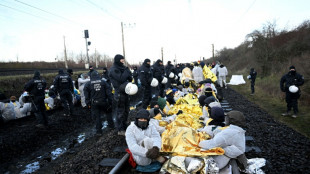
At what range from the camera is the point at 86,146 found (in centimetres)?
542

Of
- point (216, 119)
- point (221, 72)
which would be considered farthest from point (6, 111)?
point (221, 72)

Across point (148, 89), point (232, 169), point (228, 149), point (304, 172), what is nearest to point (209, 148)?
point (228, 149)

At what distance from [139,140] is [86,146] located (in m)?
2.48

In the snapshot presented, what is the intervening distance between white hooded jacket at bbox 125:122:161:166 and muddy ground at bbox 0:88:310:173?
701mm

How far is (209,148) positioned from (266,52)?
21.1 meters

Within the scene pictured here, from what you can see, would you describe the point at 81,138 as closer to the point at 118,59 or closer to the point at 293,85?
the point at 118,59

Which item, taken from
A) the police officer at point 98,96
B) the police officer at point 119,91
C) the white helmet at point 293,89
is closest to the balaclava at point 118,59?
the police officer at point 119,91

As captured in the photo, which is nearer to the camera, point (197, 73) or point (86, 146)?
point (86, 146)

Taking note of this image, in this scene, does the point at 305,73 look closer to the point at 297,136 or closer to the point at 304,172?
the point at 297,136

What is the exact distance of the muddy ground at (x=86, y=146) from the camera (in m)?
3.87

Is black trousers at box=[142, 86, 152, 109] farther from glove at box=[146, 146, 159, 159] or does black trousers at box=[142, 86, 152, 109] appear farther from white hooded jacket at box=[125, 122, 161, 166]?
glove at box=[146, 146, 159, 159]

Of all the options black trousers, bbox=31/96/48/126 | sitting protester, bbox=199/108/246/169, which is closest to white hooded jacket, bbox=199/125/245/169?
sitting protester, bbox=199/108/246/169

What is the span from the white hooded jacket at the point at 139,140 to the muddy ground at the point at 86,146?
0.70 meters

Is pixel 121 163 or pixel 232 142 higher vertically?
pixel 232 142
